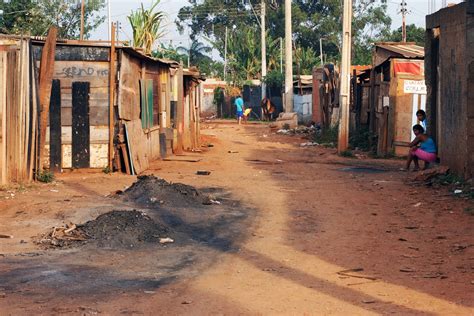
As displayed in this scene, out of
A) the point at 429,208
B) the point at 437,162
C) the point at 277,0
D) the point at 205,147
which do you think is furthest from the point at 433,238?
the point at 277,0

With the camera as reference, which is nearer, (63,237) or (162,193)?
(63,237)

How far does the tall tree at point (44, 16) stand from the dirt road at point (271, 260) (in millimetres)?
18460

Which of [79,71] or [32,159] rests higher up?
[79,71]

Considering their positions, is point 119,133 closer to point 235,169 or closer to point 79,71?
→ point 79,71

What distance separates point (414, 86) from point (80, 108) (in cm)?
940

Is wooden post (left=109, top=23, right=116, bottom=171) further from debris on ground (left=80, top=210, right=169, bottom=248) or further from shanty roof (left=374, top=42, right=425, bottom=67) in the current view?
shanty roof (left=374, top=42, right=425, bottom=67)

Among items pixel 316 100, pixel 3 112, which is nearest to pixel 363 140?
pixel 3 112

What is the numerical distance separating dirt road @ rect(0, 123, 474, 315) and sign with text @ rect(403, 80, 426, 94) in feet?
22.6

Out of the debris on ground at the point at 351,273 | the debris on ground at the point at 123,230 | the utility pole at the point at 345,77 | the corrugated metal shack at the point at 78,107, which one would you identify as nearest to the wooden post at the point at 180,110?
the utility pole at the point at 345,77

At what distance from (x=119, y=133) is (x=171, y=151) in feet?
21.5

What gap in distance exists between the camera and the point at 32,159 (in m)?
15.8

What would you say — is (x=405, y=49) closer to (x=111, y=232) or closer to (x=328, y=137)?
(x=328, y=137)

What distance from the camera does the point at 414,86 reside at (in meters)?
23.1

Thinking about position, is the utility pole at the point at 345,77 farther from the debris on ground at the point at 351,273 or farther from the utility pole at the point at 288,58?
the debris on ground at the point at 351,273
